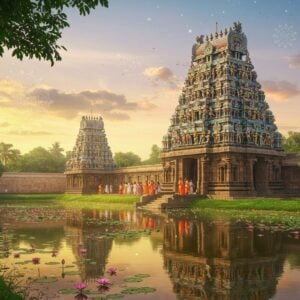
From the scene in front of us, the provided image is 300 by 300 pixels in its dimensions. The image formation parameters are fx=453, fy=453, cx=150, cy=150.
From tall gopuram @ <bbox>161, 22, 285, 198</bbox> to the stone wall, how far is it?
4022cm

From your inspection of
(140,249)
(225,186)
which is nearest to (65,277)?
(140,249)

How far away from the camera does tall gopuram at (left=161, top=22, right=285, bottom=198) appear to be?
46094 mm

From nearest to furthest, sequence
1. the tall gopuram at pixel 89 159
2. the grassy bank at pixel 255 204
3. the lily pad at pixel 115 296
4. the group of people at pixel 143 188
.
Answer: the lily pad at pixel 115 296 → the grassy bank at pixel 255 204 → the group of people at pixel 143 188 → the tall gopuram at pixel 89 159

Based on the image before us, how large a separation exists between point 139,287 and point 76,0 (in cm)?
636

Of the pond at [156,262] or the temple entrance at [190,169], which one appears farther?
the temple entrance at [190,169]

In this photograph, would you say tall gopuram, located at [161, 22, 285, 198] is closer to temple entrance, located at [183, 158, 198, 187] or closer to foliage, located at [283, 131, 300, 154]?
temple entrance, located at [183, 158, 198, 187]

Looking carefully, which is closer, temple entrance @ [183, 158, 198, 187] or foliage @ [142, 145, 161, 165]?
temple entrance @ [183, 158, 198, 187]

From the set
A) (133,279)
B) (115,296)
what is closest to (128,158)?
(133,279)

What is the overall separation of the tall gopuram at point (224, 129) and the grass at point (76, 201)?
5927mm

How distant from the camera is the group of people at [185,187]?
47.3 meters

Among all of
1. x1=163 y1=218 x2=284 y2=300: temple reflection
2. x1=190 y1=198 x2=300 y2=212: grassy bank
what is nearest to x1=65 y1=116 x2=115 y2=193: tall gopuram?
x1=190 y1=198 x2=300 y2=212: grassy bank

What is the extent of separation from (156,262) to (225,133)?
1325 inches

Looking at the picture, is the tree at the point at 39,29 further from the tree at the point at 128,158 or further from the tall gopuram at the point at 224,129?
the tree at the point at 128,158

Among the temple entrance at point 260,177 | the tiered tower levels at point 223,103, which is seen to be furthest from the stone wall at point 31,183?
the temple entrance at point 260,177
